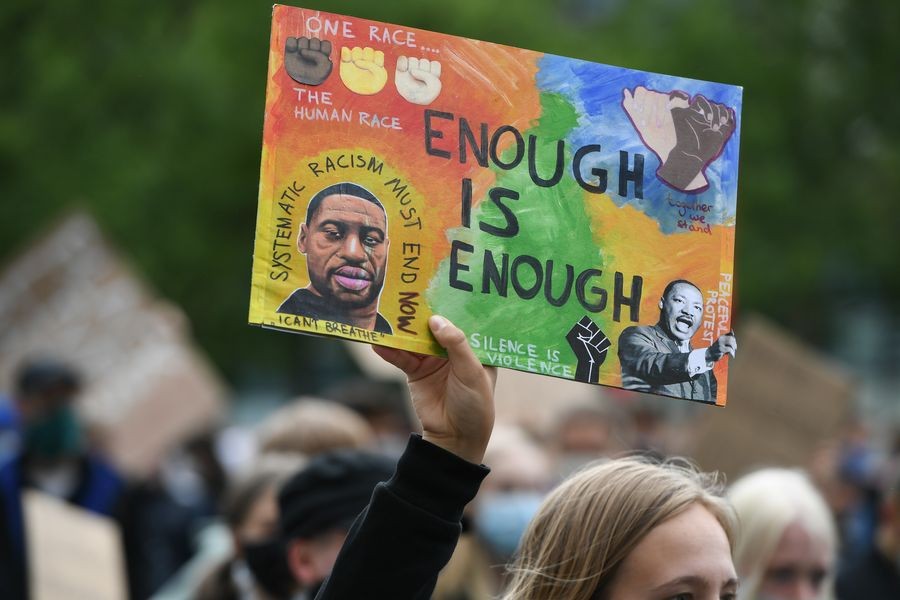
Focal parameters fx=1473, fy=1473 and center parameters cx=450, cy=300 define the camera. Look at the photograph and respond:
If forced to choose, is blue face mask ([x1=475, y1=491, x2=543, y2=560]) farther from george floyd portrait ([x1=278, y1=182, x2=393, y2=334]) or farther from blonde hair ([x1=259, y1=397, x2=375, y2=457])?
george floyd portrait ([x1=278, y1=182, x2=393, y2=334])

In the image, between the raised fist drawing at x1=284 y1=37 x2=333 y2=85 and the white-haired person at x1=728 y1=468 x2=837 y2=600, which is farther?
the white-haired person at x1=728 y1=468 x2=837 y2=600

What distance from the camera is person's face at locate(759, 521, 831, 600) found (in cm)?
409

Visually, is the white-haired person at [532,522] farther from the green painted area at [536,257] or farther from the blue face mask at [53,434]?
the blue face mask at [53,434]

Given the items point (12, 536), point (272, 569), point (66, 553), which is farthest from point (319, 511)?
point (66, 553)

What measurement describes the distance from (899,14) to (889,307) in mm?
9094

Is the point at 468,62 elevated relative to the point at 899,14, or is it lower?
lower

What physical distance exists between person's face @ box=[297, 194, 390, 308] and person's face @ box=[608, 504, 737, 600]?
76 centimetres

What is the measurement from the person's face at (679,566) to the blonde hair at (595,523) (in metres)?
0.02

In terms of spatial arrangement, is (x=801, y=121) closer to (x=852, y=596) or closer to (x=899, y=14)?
(x=899, y=14)

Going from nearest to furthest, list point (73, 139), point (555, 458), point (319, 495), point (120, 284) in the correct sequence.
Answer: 1. point (319, 495)
2. point (555, 458)
3. point (120, 284)
4. point (73, 139)

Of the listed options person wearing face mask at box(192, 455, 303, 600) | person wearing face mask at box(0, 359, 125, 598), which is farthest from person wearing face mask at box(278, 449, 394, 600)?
person wearing face mask at box(0, 359, 125, 598)

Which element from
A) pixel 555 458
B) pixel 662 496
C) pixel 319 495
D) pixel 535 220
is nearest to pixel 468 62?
pixel 535 220

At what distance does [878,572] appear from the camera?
19.1ft

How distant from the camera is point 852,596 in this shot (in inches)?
224
